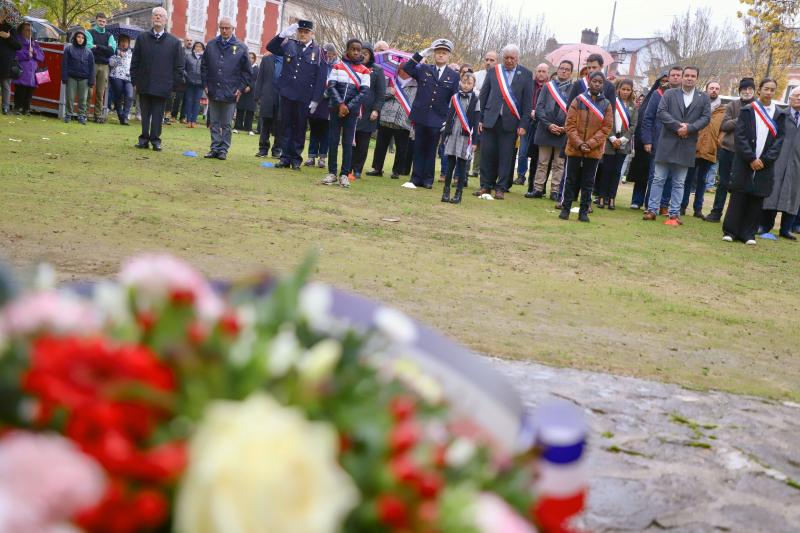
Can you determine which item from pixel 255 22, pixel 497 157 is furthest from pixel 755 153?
pixel 255 22

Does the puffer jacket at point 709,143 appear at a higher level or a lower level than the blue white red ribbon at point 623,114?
lower

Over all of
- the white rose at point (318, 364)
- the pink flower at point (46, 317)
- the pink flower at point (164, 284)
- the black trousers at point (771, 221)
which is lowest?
the black trousers at point (771, 221)

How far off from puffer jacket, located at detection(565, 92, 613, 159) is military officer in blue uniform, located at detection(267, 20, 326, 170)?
12.6ft

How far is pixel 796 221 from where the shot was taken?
52.3 ft

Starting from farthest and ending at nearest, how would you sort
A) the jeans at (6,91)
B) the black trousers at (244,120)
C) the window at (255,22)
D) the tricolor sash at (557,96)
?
the window at (255,22), the black trousers at (244,120), the jeans at (6,91), the tricolor sash at (557,96)

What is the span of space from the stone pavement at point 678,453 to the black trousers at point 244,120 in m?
23.1

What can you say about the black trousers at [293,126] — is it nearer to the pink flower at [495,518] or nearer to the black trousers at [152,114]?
the black trousers at [152,114]

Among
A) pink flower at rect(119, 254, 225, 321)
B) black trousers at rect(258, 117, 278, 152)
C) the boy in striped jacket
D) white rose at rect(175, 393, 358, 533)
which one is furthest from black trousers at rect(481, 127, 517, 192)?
white rose at rect(175, 393, 358, 533)

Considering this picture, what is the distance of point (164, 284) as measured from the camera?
1.35m

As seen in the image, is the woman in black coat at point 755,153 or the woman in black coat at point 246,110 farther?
the woman in black coat at point 246,110

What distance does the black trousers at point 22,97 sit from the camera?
1977cm

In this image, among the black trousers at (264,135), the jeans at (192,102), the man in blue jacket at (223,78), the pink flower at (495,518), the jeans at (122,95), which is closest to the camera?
the pink flower at (495,518)

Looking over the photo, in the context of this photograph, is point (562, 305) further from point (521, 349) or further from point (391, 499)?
point (391, 499)

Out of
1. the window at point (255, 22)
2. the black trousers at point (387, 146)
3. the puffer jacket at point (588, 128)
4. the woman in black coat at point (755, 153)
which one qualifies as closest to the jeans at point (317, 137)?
the black trousers at point (387, 146)
